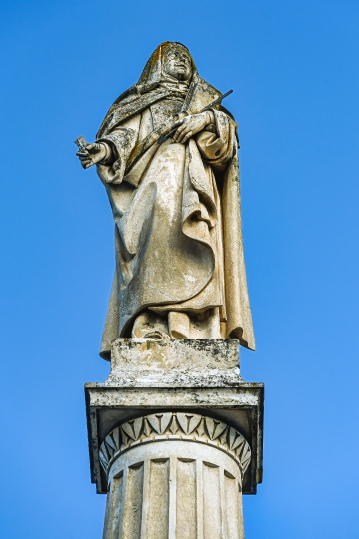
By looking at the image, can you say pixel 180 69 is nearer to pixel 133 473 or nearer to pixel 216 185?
pixel 216 185

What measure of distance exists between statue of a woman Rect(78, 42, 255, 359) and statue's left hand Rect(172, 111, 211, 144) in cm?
1

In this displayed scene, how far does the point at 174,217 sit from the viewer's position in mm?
10930

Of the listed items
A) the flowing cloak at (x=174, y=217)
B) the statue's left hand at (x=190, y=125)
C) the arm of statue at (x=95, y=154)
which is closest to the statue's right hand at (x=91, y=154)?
the arm of statue at (x=95, y=154)

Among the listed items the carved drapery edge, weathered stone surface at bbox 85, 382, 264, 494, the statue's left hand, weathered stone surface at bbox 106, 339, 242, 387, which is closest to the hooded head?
the statue's left hand

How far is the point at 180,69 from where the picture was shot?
43.8 ft

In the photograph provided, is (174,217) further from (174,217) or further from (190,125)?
(190,125)

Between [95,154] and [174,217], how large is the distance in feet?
4.06

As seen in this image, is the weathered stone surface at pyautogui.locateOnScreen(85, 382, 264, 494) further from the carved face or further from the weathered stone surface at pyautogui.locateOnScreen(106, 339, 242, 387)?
the carved face

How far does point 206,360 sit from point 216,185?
269cm

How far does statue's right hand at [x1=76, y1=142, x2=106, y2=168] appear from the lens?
11305 millimetres

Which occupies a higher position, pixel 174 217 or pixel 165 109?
pixel 165 109

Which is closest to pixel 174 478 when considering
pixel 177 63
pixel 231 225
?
pixel 231 225

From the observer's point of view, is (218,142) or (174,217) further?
(218,142)

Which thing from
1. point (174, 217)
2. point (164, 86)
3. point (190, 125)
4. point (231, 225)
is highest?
point (164, 86)
